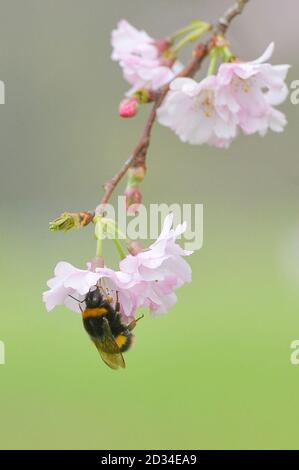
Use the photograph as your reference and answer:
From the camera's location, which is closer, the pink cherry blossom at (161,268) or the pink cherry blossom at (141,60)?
the pink cherry blossom at (161,268)

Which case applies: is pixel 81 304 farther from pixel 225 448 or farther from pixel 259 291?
pixel 259 291

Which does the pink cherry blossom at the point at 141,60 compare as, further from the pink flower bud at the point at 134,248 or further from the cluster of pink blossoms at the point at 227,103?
the pink flower bud at the point at 134,248

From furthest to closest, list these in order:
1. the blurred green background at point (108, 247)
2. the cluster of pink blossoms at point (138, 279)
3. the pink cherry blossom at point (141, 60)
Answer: the blurred green background at point (108, 247)
the pink cherry blossom at point (141, 60)
the cluster of pink blossoms at point (138, 279)

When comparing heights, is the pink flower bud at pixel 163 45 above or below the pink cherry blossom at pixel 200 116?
above

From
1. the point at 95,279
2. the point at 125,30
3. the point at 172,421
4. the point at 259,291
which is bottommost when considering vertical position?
the point at 95,279

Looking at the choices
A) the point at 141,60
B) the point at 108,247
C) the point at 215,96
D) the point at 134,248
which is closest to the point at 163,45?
the point at 141,60

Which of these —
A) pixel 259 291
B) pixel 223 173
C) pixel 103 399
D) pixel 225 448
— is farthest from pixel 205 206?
pixel 225 448

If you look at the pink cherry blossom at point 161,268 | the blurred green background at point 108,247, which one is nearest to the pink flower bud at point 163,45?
the pink cherry blossom at point 161,268
